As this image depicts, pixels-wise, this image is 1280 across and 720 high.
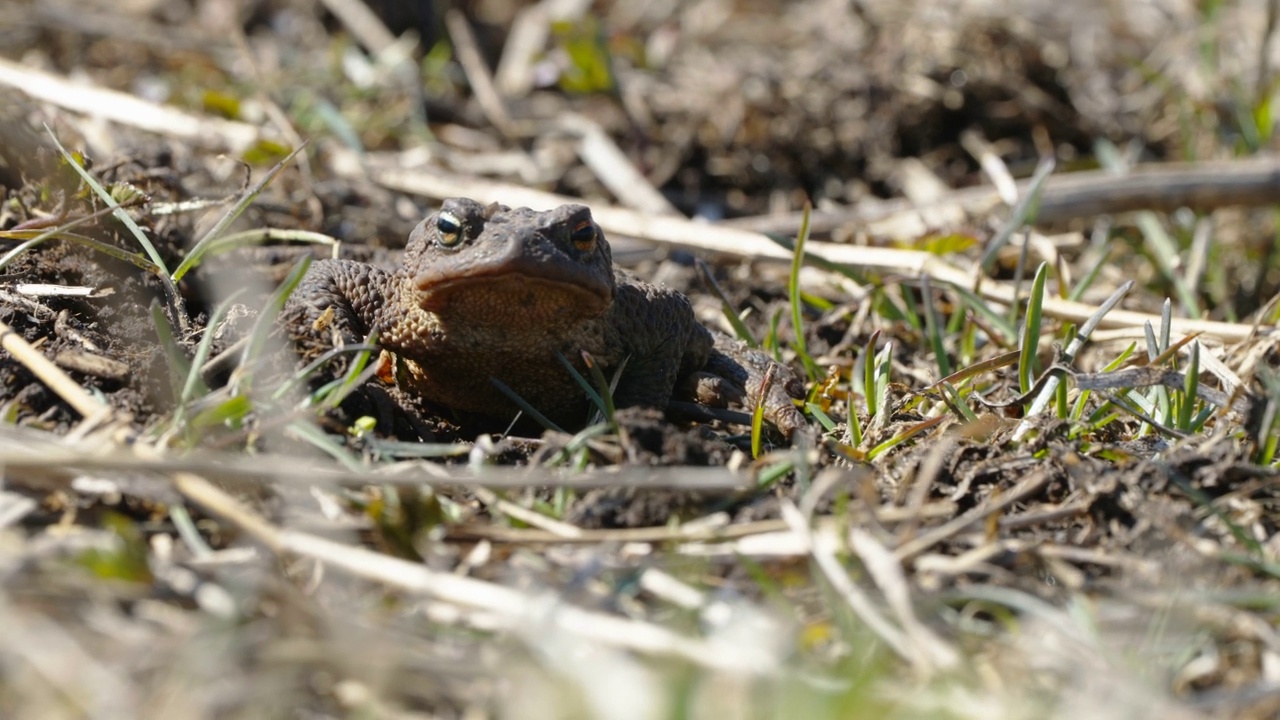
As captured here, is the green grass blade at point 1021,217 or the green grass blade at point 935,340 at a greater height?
the green grass blade at point 1021,217

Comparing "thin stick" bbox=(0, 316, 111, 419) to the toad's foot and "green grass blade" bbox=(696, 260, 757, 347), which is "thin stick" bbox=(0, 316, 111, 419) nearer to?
the toad's foot

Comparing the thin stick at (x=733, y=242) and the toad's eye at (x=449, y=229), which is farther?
the thin stick at (x=733, y=242)

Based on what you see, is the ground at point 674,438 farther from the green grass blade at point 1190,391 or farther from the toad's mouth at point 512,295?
the toad's mouth at point 512,295

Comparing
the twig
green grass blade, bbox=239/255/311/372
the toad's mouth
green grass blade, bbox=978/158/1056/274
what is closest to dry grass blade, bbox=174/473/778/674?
green grass blade, bbox=239/255/311/372

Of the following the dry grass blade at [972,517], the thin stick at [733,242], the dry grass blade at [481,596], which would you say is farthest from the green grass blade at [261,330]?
the thin stick at [733,242]

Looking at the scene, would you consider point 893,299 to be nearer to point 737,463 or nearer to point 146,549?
point 737,463

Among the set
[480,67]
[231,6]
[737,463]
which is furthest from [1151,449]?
[231,6]
